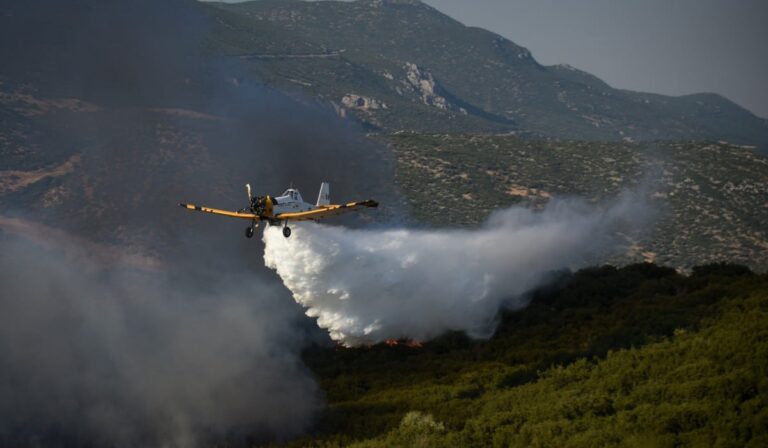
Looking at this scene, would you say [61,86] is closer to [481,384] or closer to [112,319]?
[112,319]

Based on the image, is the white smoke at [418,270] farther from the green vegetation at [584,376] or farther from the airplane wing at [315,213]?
the airplane wing at [315,213]

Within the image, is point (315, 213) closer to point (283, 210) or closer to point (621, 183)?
point (283, 210)

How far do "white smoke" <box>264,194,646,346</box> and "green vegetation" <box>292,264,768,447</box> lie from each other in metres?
3.83

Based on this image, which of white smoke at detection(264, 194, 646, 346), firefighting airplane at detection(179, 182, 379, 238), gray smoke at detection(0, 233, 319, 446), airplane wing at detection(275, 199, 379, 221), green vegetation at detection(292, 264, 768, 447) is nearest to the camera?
green vegetation at detection(292, 264, 768, 447)

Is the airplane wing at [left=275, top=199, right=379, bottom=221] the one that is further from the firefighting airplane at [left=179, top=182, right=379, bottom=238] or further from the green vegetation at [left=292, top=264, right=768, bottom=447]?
the green vegetation at [left=292, top=264, right=768, bottom=447]

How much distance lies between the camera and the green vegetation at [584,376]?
49.8 metres

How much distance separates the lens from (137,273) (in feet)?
343

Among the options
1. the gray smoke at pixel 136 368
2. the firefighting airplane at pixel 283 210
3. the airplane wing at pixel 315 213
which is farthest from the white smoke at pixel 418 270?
the gray smoke at pixel 136 368

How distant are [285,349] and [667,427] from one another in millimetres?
36952

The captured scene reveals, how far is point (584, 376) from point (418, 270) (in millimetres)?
15324

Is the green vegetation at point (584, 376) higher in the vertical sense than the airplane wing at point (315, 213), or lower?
lower

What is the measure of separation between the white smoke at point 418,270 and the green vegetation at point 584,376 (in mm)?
3828

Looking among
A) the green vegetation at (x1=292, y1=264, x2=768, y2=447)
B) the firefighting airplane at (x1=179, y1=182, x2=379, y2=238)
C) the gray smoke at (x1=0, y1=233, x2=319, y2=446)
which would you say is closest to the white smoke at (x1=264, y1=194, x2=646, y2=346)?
Result: the green vegetation at (x1=292, y1=264, x2=768, y2=447)

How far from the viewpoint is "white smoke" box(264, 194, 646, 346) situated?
199ft
